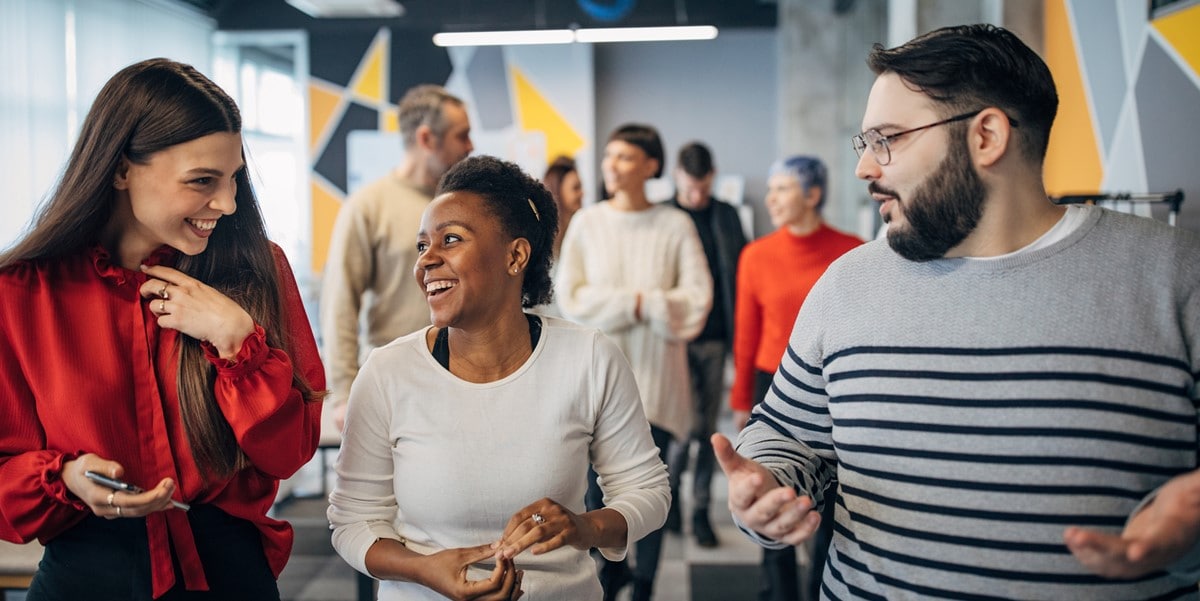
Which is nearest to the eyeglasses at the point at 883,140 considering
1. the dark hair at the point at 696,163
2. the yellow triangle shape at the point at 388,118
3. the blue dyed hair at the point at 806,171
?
the blue dyed hair at the point at 806,171

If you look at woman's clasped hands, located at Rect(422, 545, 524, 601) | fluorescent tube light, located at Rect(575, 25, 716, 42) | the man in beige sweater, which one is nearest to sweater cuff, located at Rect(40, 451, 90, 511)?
woman's clasped hands, located at Rect(422, 545, 524, 601)

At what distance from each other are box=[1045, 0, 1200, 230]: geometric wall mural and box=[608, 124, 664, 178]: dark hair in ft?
5.05

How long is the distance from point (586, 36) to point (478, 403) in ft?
20.0

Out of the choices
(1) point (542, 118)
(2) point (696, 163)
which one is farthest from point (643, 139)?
(1) point (542, 118)

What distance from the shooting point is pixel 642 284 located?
326 cm

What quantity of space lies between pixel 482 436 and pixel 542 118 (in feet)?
24.0

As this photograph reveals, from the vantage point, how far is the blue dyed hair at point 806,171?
10.9ft

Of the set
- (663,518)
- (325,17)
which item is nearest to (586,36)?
(325,17)

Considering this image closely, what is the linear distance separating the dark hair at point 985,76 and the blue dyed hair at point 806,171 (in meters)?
1.95

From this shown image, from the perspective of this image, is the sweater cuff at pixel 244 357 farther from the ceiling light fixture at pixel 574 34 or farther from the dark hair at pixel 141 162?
the ceiling light fixture at pixel 574 34

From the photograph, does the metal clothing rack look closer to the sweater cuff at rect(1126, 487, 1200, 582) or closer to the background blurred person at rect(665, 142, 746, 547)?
the sweater cuff at rect(1126, 487, 1200, 582)

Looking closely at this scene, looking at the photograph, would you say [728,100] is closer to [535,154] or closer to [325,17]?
[535,154]

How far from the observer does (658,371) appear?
3.14 meters

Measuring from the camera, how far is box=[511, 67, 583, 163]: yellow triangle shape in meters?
8.60
